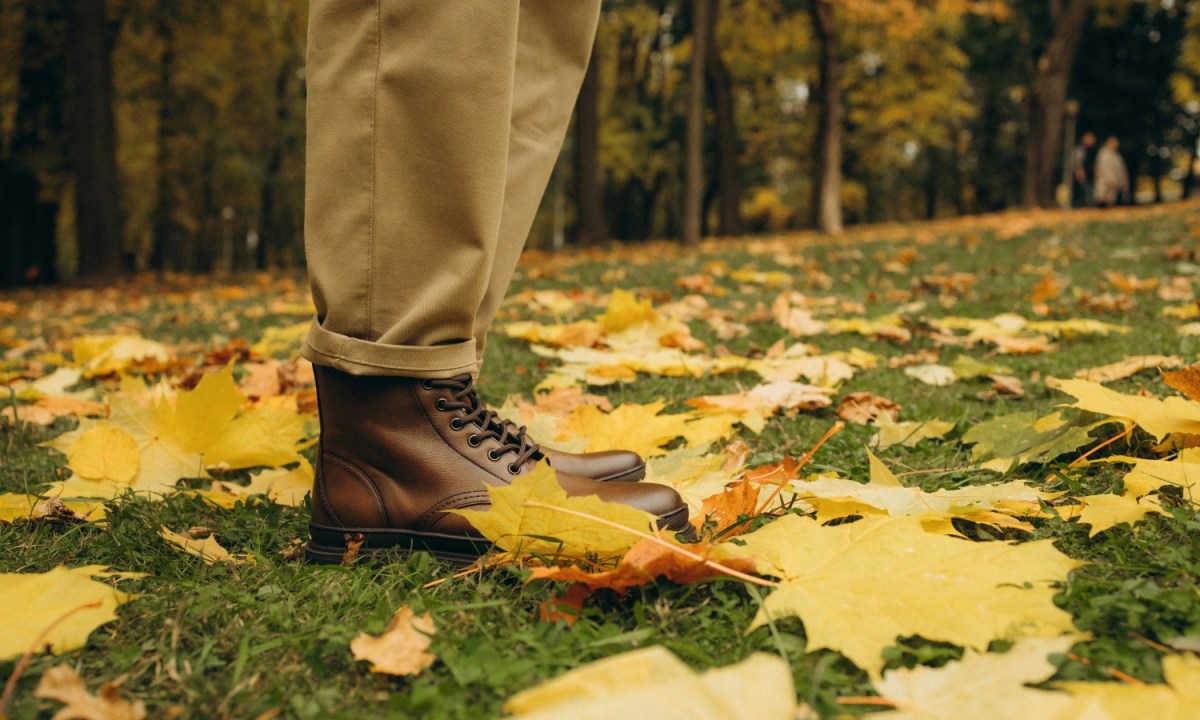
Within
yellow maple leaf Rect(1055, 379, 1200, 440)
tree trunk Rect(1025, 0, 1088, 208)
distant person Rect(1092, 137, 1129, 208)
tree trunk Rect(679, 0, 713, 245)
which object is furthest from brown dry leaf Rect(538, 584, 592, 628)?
distant person Rect(1092, 137, 1129, 208)

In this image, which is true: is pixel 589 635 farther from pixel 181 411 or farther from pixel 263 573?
pixel 181 411

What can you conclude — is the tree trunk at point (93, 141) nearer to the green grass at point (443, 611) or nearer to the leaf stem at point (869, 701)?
the green grass at point (443, 611)

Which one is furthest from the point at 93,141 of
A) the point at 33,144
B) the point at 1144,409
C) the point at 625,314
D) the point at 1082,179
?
the point at 1082,179

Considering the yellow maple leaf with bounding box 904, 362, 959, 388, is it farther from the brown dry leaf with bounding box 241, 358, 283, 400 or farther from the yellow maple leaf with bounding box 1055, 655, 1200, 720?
the brown dry leaf with bounding box 241, 358, 283, 400

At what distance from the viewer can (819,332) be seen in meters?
3.32

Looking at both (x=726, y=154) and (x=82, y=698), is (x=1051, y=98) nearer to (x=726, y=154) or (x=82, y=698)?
(x=726, y=154)

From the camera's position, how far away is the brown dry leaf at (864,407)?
80.0 inches

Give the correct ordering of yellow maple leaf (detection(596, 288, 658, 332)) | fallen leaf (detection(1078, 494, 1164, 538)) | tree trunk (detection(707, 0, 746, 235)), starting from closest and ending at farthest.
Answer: fallen leaf (detection(1078, 494, 1164, 538)) → yellow maple leaf (detection(596, 288, 658, 332)) → tree trunk (detection(707, 0, 746, 235))

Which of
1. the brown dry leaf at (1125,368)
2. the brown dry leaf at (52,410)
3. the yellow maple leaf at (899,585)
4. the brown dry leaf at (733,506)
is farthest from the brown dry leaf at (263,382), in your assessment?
the brown dry leaf at (1125,368)

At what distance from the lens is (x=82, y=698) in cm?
81

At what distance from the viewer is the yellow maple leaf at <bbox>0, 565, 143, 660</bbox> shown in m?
0.91

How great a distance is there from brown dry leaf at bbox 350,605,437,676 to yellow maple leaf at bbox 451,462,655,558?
0.15 meters

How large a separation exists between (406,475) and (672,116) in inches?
875

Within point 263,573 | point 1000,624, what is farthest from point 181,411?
point 1000,624
